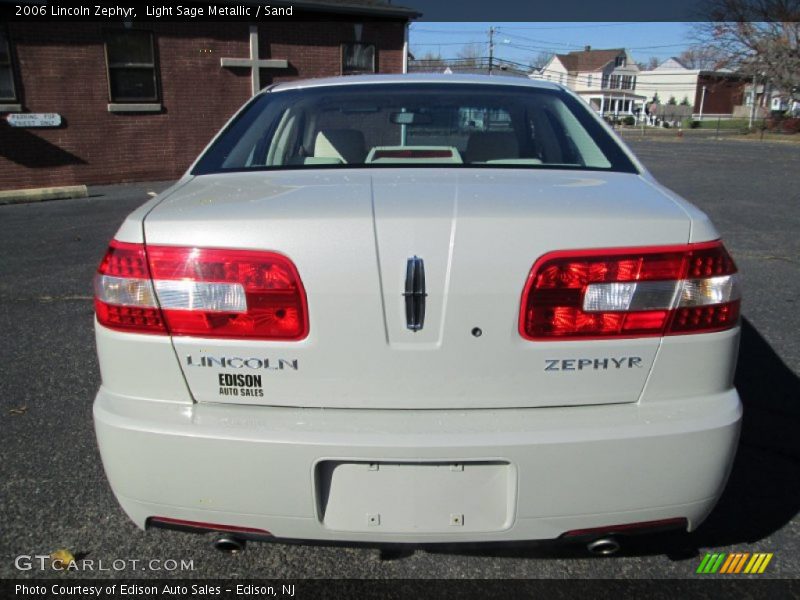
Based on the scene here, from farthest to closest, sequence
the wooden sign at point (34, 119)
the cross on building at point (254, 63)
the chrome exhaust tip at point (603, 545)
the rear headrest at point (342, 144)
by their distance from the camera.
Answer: the cross on building at point (254, 63), the wooden sign at point (34, 119), the rear headrest at point (342, 144), the chrome exhaust tip at point (603, 545)

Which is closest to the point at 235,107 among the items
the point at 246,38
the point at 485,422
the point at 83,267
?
the point at 246,38

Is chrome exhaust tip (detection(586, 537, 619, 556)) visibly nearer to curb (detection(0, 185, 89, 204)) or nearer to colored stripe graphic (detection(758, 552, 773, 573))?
colored stripe graphic (detection(758, 552, 773, 573))

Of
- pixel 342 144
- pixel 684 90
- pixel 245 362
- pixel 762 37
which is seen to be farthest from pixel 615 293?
pixel 684 90

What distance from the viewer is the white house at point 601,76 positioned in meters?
75.4

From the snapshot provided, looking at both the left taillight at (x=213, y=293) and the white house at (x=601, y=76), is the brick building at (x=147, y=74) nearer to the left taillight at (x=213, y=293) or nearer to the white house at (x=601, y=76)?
the left taillight at (x=213, y=293)

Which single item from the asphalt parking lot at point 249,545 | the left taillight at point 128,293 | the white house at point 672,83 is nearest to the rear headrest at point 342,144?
the left taillight at point 128,293

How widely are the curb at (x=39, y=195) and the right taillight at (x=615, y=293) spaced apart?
1133cm

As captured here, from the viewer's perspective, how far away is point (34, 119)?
39.3 ft

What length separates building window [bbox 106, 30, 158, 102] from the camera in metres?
12.5

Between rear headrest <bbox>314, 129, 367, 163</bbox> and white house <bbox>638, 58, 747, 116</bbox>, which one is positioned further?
white house <bbox>638, 58, 747, 116</bbox>

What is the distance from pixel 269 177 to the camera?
2113 mm

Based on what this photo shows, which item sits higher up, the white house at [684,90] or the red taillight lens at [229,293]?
the white house at [684,90]

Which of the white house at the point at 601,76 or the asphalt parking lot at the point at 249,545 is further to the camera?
the white house at the point at 601,76

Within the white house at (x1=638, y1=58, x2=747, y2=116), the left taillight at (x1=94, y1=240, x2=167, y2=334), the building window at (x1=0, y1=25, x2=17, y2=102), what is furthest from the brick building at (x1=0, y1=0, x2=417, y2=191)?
the white house at (x1=638, y1=58, x2=747, y2=116)
